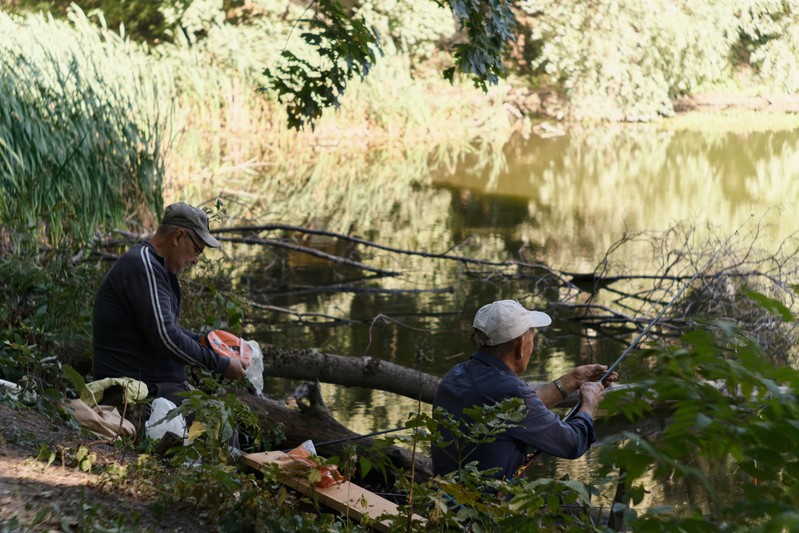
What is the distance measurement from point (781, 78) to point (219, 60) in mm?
10160

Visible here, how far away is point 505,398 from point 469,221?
8973 millimetres

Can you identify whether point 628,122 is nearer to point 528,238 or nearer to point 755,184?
point 755,184

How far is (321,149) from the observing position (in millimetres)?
18469

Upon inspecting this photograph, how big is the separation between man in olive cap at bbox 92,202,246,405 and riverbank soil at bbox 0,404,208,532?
2.10 feet

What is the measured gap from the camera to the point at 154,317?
396cm

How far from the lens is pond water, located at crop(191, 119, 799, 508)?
24.7 feet

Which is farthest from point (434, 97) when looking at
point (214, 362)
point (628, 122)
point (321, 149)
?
point (214, 362)

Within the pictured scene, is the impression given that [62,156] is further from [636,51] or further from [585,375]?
[636,51]

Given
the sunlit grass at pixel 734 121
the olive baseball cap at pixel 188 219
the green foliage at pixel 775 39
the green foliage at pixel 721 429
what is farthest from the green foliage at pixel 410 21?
the green foliage at pixel 721 429

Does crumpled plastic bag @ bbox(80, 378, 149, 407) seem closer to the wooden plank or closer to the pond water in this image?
the wooden plank

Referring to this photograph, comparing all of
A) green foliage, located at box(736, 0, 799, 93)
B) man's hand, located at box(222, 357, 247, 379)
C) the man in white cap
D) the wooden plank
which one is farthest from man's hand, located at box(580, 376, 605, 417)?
green foliage, located at box(736, 0, 799, 93)

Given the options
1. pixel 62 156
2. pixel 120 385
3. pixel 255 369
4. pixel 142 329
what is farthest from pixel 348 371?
pixel 62 156

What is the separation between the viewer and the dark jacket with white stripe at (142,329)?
13.1 feet

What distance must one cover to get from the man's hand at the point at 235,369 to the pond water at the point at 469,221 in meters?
1.46
